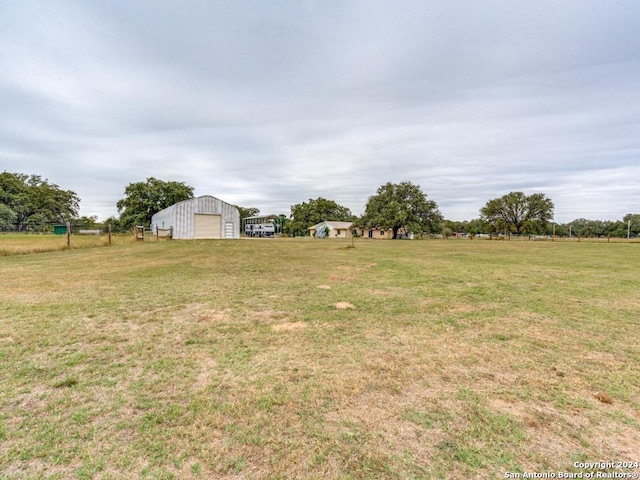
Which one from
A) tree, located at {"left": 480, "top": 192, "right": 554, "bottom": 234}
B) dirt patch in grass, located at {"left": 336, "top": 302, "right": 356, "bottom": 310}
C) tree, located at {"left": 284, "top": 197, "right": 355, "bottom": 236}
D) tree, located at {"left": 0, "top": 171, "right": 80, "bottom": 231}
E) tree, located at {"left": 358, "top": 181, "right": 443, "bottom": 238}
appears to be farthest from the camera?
tree, located at {"left": 284, "top": 197, "right": 355, "bottom": 236}

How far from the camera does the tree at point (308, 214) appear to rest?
6850 centimetres

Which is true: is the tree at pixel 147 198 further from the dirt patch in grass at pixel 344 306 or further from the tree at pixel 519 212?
the tree at pixel 519 212

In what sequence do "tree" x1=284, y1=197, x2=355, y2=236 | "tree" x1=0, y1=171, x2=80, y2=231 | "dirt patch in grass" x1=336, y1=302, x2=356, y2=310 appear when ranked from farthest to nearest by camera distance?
"tree" x1=284, y1=197, x2=355, y2=236 → "tree" x1=0, y1=171, x2=80, y2=231 → "dirt patch in grass" x1=336, y1=302, x2=356, y2=310

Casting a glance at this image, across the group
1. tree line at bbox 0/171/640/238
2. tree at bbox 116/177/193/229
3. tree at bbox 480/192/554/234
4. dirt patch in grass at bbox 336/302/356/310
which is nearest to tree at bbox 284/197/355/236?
tree line at bbox 0/171/640/238

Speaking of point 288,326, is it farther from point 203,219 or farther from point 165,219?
point 165,219

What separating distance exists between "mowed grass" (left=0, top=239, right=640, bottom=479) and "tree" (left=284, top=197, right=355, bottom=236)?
63643mm

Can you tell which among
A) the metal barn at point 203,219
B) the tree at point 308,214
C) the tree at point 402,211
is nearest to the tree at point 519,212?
the tree at point 402,211

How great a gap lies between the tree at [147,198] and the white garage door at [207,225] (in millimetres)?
15332

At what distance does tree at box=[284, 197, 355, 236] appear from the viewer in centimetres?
6850

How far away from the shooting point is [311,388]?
213cm

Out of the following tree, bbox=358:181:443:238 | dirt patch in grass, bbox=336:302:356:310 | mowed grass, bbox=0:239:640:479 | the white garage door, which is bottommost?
mowed grass, bbox=0:239:640:479

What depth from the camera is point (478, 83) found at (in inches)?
587

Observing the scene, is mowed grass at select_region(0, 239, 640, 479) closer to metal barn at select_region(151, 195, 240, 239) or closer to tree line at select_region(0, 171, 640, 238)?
metal barn at select_region(151, 195, 240, 239)

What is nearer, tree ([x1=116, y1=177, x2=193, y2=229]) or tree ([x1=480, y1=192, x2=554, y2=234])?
tree ([x1=116, y1=177, x2=193, y2=229])
